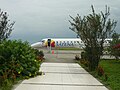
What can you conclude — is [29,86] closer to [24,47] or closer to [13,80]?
[13,80]

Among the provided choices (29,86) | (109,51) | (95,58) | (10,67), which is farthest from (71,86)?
(109,51)

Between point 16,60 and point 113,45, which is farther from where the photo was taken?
point 113,45

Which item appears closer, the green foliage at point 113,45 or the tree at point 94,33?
the tree at point 94,33

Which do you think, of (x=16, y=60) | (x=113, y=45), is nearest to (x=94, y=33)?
(x=16, y=60)

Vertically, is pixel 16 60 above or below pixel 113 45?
below

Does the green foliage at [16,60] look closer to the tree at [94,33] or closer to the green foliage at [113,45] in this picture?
the tree at [94,33]

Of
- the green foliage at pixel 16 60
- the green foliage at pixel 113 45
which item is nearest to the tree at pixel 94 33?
the green foliage at pixel 16 60

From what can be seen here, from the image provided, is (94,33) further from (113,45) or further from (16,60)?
(113,45)

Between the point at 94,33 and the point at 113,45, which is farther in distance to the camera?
the point at 113,45

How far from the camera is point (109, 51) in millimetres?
31953

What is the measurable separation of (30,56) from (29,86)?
15.8 ft

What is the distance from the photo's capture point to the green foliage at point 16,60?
14.5 m

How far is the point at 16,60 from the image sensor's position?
50.5ft

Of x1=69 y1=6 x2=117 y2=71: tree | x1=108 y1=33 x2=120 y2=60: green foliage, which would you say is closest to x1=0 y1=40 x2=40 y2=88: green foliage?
x1=69 y1=6 x2=117 y2=71: tree
